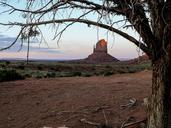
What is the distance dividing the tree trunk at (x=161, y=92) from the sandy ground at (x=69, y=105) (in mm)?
1413

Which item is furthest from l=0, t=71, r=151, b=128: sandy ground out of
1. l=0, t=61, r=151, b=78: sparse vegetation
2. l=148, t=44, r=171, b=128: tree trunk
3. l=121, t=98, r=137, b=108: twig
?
l=0, t=61, r=151, b=78: sparse vegetation

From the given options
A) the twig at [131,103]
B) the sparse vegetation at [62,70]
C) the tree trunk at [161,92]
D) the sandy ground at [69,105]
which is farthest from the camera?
the sparse vegetation at [62,70]

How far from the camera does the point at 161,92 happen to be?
10.5 metres

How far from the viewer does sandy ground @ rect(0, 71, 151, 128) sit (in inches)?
490

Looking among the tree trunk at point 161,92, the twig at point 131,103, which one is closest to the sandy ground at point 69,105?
the twig at point 131,103

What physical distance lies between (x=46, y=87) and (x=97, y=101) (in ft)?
10.3

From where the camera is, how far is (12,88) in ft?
54.5

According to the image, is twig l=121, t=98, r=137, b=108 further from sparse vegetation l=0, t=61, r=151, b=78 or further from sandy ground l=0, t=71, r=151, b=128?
sparse vegetation l=0, t=61, r=151, b=78

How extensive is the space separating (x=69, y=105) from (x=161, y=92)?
358 centimetres

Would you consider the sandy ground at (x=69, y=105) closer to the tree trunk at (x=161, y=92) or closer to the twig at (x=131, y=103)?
the twig at (x=131, y=103)

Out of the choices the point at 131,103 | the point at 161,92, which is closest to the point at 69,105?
the point at 131,103

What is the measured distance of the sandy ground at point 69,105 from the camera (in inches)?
490

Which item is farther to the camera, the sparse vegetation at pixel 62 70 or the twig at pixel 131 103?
the sparse vegetation at pixel 62 70

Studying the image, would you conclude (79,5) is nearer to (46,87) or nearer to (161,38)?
(161,38)
